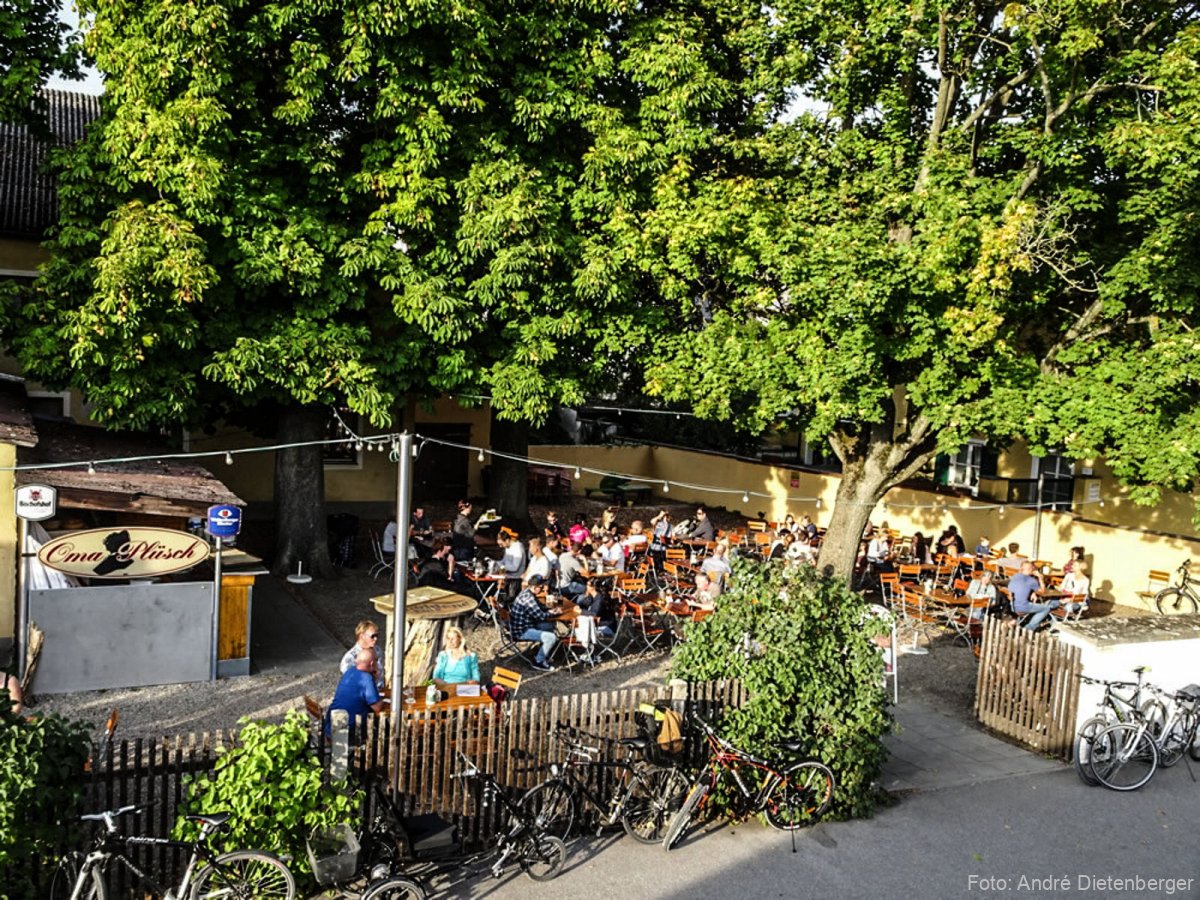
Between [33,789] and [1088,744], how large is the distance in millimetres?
9318

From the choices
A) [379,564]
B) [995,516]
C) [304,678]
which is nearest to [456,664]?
[304,678]

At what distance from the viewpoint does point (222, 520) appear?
474 inches

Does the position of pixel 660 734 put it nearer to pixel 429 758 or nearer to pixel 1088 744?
pixel 429 758

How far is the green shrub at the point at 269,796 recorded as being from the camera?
7039mm

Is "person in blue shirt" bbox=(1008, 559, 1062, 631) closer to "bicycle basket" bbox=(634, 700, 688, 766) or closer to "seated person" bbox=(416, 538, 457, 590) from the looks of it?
"bicycle basket" bbox=(634, 700, 688, 766)

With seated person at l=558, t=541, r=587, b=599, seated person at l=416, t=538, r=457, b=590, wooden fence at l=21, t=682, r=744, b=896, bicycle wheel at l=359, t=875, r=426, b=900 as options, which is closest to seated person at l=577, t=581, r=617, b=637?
seated person at l=558, t=541, r=587, b=599

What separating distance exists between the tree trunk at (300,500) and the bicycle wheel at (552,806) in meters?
10.8

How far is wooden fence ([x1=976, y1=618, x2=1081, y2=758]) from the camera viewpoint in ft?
36.4

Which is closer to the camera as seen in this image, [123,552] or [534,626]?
[123,552]

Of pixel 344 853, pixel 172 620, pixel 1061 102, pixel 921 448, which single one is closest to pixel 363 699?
pixel 344 853

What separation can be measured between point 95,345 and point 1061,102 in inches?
530

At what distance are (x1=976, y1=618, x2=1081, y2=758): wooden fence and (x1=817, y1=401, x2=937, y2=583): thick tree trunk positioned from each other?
5.04m

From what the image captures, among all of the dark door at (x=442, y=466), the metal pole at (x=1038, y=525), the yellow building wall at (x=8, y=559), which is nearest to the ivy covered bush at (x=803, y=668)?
the yellow building wall at (x=8, y=559)

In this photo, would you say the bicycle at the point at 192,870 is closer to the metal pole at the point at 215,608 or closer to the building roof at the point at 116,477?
the metal pole at the point at 215,608
